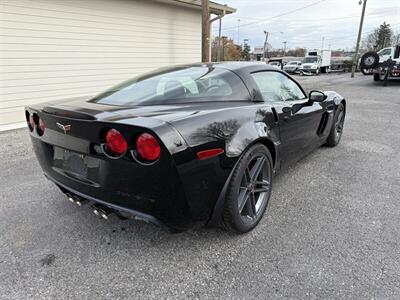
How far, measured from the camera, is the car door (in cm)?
290

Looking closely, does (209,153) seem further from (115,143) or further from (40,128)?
(40,128)

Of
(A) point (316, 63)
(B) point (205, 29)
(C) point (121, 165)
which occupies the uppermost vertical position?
(B) point (205, 29)

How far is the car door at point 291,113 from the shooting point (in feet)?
9.52

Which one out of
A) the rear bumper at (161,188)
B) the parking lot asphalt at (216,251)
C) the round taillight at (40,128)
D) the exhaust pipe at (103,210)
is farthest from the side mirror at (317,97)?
the round taillight at (40,128)

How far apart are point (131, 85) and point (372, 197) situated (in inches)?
105

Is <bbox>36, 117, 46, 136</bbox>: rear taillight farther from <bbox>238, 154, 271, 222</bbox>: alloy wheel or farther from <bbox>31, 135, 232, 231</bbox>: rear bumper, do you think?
<bbox>238, 154, 271, 222</bbox>: alloy wheel

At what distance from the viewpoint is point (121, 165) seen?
6.07 feet

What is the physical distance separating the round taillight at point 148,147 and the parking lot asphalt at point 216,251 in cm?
83

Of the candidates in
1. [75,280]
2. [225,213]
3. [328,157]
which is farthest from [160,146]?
[328,157]

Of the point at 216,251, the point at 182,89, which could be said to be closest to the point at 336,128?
the point at 182,89

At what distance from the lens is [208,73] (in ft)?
8.96

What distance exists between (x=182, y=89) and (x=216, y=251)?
130cm

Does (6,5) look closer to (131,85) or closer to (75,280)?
(131,85)

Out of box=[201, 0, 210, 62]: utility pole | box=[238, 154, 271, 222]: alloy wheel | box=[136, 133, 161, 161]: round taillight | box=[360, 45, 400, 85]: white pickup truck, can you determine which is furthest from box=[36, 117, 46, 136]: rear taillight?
box=[360, 45, 400, 85]: white pickup truck
